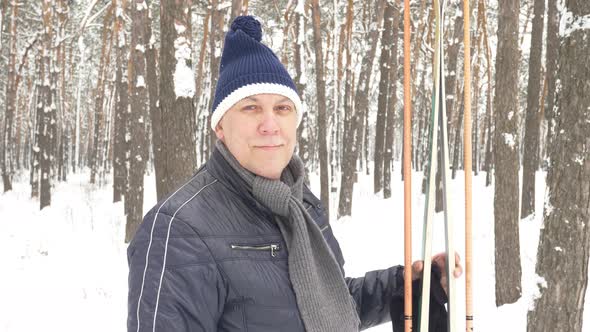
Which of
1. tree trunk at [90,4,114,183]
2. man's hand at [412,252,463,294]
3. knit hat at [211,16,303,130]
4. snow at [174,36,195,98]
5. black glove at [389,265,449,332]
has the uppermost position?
tree trunk at [90,4,114,183]

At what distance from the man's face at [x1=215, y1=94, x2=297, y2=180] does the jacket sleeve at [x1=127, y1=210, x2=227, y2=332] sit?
1.06ft

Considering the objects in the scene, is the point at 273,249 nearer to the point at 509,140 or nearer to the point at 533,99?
the point at 509,140

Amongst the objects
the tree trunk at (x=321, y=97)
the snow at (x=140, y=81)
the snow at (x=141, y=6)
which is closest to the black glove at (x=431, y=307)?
the snow at (x=141, y=6)

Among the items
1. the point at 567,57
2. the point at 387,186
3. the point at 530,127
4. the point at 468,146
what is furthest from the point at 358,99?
the point at 468,146

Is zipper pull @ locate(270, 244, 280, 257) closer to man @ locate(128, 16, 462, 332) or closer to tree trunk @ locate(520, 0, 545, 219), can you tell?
man @ locate(128, 16, 462, 332)

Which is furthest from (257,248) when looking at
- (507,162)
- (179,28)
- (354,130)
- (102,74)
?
(102,74)

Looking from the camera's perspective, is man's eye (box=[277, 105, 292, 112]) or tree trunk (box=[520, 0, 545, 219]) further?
tree trunk (box=[520, 0, 545, 219])

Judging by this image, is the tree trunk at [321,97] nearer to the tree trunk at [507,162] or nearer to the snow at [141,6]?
the snow at [141,6]

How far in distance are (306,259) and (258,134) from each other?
1.33 feet

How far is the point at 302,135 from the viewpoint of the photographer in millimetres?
12266

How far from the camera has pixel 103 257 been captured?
336 inches

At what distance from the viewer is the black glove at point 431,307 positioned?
204cm

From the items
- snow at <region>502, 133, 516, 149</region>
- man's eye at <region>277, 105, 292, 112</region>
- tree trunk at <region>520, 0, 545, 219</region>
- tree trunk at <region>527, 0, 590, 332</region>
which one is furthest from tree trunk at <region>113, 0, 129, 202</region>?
man's eye at <region>277, 105, 292, 112</region>

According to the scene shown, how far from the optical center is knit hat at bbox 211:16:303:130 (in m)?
1.60
